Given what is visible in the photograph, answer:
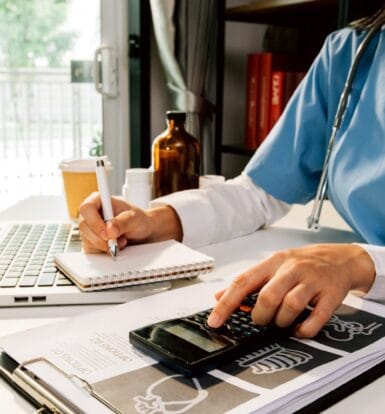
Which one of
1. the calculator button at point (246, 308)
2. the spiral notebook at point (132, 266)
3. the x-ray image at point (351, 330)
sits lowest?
the x-ray image at point (351, 330)

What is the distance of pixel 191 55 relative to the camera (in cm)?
223

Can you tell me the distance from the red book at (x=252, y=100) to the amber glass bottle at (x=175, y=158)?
1126 millimetres

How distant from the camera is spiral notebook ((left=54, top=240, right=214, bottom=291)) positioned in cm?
68

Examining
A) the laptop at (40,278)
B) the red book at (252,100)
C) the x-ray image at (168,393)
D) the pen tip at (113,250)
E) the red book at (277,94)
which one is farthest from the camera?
the red book at (252,100)

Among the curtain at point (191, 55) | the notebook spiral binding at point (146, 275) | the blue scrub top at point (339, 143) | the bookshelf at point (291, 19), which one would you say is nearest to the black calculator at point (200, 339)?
the notebook spiral binding at point (146, 275)

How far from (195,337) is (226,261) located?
376 millimetres

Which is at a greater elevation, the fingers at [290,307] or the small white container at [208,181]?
the small white container at [208,181]

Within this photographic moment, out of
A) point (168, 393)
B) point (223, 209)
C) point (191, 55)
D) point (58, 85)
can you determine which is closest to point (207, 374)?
point (168, 393)

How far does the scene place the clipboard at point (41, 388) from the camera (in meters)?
0.42

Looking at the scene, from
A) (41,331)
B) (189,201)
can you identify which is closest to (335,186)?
(189,201)

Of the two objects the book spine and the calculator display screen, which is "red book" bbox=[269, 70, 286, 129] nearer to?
the book spine

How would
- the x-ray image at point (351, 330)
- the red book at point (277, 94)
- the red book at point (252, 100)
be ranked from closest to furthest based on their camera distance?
the x-ray image at point (351, 330)
the red book at point (277, 94)
the red book at point (252, 100)

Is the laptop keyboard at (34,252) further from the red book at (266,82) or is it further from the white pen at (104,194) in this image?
the red book at (266,82)

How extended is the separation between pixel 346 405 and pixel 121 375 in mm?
180
